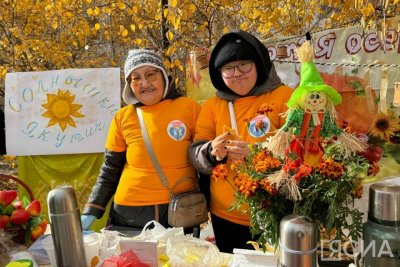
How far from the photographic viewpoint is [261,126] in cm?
132

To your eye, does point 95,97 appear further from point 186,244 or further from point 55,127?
point 186,244

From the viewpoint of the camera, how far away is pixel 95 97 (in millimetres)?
2742

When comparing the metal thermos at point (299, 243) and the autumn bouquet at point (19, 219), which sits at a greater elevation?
the metal thermos at point (299, 243)

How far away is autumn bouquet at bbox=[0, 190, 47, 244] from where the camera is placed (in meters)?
1.33

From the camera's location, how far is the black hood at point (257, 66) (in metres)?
1.60

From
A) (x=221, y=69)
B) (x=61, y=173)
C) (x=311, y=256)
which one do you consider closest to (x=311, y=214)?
(x=311, y=256)

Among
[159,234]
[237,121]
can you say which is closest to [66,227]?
[159,234]

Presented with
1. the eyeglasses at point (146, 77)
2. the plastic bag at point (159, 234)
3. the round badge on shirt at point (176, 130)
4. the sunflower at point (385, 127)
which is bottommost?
the plastic bag at point (159, 234)

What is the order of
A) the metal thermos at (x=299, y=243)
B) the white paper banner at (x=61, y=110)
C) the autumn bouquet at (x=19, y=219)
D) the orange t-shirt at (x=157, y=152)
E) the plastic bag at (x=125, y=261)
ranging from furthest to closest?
the white paper banner at (x=61, y=110)
the orange t-shirt at (x=157, y=152)
the autumn bouquet at (x=19, y=219)
the plastic bag at (x=125, y=261)
the metal thermos at (x=299, y=243)

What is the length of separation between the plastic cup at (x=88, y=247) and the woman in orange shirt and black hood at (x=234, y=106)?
54 cm

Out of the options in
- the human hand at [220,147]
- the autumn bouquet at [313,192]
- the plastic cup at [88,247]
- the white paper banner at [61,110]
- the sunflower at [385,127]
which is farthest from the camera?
the white paper banner at [61,110]

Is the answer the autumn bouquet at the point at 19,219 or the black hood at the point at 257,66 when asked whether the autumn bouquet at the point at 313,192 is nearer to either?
the black hood at the point at 257,66

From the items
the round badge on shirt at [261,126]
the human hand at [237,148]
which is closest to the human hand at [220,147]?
the human hand at [237,148]

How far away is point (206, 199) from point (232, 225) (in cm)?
21
